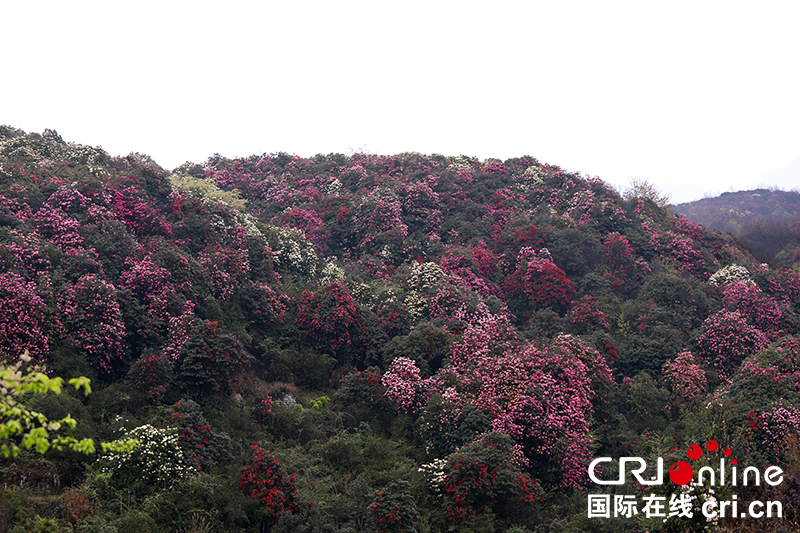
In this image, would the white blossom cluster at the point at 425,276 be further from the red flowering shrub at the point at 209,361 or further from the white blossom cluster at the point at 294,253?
the red flowering shrub at the point at 209,361

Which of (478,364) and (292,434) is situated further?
(478,364)

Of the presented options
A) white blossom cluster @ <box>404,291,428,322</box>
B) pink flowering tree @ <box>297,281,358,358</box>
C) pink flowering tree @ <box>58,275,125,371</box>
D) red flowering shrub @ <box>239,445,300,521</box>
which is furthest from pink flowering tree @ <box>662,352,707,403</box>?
pink flowering tree @ <box>58,275,125,371</box>

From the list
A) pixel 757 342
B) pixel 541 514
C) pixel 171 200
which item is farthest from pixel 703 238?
pixel 171 200

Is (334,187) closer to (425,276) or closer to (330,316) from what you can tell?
(425,276)

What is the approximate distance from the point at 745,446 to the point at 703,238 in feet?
71.9

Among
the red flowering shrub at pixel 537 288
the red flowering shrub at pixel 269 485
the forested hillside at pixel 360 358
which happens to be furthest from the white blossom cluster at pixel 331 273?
the red flowering shrub at pixel 269 485

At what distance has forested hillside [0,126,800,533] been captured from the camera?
495 inches

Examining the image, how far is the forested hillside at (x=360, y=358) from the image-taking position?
41.2ft

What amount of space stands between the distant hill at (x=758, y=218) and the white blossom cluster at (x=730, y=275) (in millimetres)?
17968

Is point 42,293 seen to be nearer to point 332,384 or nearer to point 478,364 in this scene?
point 332,384

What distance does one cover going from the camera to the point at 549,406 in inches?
665

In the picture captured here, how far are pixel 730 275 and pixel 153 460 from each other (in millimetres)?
28138

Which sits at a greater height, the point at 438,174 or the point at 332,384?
the point at 438,174

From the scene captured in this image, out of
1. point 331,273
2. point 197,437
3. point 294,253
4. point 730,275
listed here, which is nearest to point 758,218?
point 730,275
